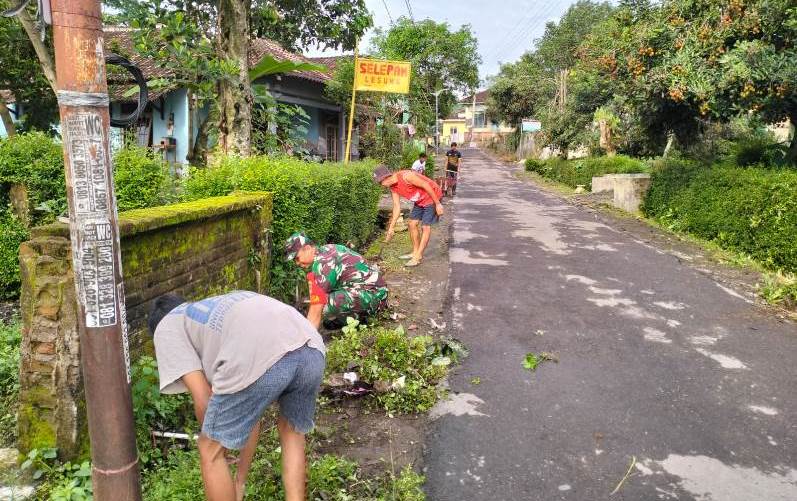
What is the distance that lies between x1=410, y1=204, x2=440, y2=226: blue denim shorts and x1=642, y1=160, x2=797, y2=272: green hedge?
515 centimetres

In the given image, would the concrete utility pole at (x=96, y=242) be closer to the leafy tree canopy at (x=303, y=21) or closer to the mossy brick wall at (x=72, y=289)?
the mossy brick wall at (x=72, y=289)

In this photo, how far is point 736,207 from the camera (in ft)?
33.3

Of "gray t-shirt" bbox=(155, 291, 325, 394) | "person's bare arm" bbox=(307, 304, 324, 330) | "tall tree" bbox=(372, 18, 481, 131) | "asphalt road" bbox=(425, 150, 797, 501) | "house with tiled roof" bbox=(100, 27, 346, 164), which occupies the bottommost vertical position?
Result: "asphalt road" bbox=(425, 150, 797, 501)

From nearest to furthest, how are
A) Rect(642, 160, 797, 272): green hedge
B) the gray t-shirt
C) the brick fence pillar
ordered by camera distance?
the gray t-shirt, the brick fence pillar, Rect(642, 160, 797, 272): green hedge

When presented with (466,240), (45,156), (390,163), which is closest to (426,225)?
(466,240)

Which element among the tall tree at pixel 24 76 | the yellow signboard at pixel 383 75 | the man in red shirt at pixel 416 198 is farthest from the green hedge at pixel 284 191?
the tall tree at pixel 24 76

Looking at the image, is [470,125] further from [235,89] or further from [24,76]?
[235,89]

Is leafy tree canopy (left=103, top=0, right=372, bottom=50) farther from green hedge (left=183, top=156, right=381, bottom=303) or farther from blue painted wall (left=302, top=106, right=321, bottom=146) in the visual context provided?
A: blue painted wall (left=302, top=106, right=321, bottom=146)

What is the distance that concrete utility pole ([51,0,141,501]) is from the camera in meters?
2.03

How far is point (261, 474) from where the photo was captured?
3.32 metres

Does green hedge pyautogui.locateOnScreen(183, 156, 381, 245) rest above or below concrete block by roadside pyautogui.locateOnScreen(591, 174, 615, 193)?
above

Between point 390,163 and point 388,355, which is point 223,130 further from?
point 390,163

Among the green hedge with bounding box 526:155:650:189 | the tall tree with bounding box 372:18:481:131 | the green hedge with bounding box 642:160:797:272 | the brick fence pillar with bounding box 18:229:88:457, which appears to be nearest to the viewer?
the brick fence pillar with bounding box 18:229:88:457

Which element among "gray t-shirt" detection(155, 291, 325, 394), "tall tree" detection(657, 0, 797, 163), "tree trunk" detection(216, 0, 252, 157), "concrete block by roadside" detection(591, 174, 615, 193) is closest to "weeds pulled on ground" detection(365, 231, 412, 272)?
"tree trunk" detection(216, 0, 252, 157)
